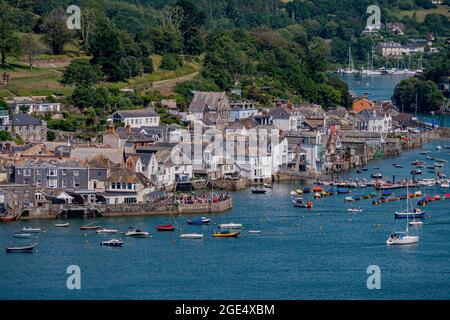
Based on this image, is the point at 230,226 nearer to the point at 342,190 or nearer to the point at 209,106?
the point at 342,190

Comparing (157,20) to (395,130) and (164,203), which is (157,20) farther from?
(164,203)

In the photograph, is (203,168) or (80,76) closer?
(203,168)

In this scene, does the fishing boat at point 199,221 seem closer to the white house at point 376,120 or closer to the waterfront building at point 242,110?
the waterfront building at point 242,110

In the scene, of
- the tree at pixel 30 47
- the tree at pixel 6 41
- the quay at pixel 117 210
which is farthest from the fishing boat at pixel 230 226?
the tree at pixel 30 47

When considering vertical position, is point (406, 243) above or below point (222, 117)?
below

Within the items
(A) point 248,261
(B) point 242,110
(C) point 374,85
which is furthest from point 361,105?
(A) point 248,261

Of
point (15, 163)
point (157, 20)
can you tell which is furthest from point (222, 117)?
point (157, 20)

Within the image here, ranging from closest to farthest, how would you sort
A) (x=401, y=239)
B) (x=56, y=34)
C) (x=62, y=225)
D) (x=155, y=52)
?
(x=401, y=239), (x=62, y=225), (x=56, y=34), (x=155, y=52)
